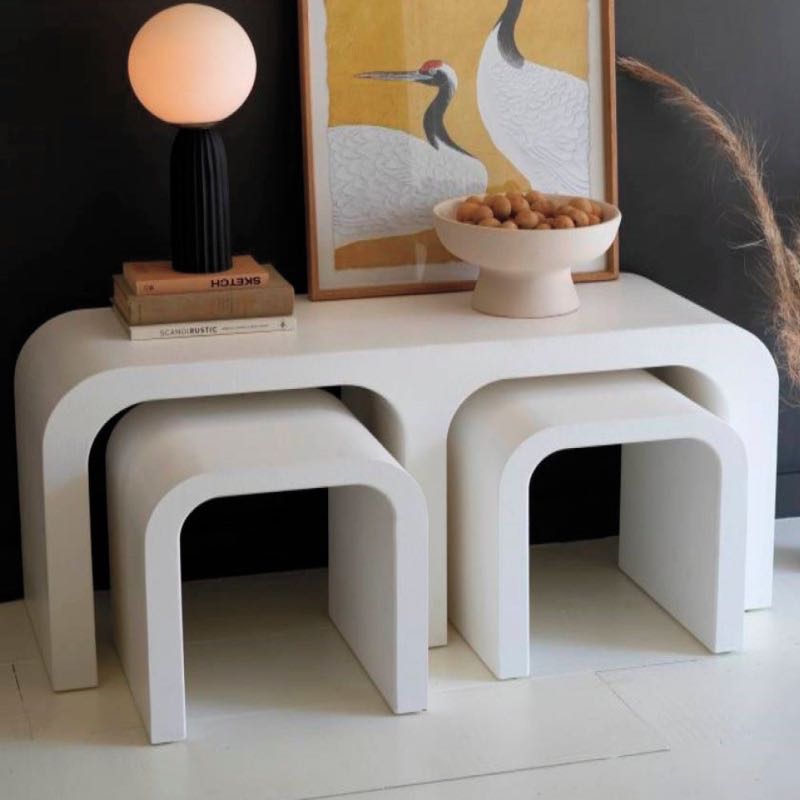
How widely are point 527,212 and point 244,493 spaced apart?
73cm

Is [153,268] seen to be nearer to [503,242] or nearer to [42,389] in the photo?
[42,389]

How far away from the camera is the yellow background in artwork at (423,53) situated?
2908 millimetres

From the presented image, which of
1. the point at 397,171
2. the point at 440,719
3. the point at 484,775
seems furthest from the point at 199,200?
the point at 484,775

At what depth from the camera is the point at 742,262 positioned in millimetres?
3242

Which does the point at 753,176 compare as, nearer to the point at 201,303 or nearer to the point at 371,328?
the point at 371,328

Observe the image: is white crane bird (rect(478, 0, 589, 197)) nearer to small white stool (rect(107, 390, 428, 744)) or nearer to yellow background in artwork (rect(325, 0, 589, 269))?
yellow background in artwork (rect(325, 0, 589, 269))

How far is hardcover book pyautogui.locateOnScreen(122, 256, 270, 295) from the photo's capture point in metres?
2.69

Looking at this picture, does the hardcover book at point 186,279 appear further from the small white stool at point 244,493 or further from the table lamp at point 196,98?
the small white stool at point 244,493

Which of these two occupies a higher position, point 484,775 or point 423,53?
point 423,53

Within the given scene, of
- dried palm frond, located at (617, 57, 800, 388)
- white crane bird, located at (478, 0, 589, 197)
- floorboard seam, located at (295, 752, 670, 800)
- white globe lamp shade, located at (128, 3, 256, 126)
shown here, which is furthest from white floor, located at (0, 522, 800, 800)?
white globe lamp shade, located at (128, 3, 256, 126)

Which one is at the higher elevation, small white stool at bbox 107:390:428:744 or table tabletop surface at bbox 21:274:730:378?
table tabletop surface at bbox 21:274:730:378

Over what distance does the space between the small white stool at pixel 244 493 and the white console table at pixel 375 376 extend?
0.06 m

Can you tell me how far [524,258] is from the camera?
2.77m

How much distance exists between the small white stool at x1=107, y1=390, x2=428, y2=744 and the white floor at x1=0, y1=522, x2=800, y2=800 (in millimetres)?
76
